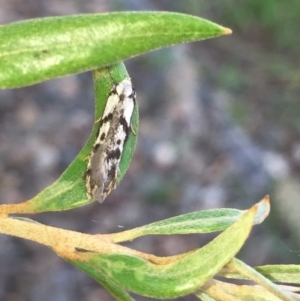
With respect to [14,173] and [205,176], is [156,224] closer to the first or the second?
[14,173]

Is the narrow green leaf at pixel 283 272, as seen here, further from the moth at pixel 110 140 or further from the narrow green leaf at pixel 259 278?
the moth at pixel 110 140

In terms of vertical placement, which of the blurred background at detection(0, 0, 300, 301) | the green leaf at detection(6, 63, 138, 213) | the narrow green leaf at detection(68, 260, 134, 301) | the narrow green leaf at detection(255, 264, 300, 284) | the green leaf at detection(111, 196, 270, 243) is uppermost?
the blurred background at detection(0, 0, 300, 301)

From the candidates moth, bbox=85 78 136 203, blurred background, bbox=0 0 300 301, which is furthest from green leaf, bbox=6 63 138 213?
blurred background, bbox=0 0 300 301

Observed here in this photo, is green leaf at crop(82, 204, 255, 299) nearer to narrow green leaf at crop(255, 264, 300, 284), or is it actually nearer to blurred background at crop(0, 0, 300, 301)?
narrow green leaf at crop(255, 264, 300, 284)

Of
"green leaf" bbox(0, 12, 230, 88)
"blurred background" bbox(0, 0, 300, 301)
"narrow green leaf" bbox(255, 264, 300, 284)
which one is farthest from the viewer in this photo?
"blurred background" bbox(0, 0, 300, 301)

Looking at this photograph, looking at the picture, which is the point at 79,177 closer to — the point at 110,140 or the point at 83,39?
the point at 110,140

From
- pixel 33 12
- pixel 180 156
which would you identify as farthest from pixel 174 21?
pixel 33 12

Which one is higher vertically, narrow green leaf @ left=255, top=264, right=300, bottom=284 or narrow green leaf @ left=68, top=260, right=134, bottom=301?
narrow green leaf @ left=255, top=264, right=300, bottom=284
